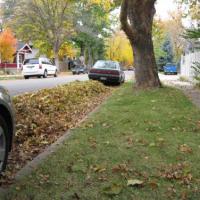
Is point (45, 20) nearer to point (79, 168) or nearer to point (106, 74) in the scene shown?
point (106, 74)

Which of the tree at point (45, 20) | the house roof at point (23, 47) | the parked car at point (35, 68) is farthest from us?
the house roof at point (23, 47)

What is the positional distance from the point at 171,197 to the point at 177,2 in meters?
24.5

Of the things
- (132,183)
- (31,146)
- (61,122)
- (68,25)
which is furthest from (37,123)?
(68,25)

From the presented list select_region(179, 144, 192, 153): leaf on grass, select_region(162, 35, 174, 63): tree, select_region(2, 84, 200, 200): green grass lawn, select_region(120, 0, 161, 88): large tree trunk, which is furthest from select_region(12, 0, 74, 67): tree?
select_region(179, 144, 192, 153): leaf on grass

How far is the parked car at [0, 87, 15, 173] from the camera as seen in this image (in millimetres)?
5695

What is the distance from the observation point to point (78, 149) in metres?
7.23

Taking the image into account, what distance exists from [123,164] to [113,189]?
1003 millimetres

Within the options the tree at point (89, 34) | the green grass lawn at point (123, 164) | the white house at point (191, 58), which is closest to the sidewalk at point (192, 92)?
the white house at point (191, 58)

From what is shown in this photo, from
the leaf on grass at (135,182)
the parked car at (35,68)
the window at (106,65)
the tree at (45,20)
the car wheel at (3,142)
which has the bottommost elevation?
the parked car at (35,68)

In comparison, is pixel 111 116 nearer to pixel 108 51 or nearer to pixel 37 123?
pixel 37 123

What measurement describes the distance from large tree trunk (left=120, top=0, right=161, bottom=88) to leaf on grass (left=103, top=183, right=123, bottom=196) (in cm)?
1298

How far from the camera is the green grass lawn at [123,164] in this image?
17.3ft

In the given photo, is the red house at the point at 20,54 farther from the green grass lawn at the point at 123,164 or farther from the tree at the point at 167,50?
the green grass lawn at the point at 123,164

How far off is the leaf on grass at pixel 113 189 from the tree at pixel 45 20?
5192 cm
